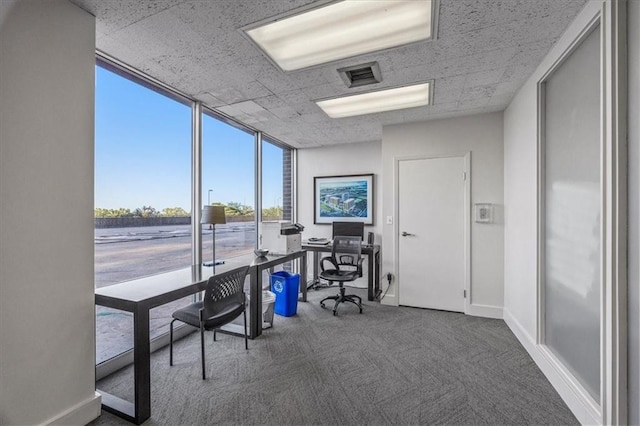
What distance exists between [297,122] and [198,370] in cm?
309

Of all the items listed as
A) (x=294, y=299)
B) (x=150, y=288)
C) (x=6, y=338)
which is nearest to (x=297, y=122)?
(x=294, y=299)

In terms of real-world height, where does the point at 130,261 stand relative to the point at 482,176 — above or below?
below

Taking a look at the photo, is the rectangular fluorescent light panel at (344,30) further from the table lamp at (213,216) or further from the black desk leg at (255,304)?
the black desk leg at (255,304)

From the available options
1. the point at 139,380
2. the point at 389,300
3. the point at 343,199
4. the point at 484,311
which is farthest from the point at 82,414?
the point at 343,199

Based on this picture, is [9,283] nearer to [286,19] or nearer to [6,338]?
[6,338]

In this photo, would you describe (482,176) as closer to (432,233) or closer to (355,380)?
(432,233)

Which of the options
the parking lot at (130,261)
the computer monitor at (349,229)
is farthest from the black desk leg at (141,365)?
the computer monitor at (349,229)

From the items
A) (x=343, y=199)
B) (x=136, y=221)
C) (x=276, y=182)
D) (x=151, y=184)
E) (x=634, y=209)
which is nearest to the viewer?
(x=634, y=209)

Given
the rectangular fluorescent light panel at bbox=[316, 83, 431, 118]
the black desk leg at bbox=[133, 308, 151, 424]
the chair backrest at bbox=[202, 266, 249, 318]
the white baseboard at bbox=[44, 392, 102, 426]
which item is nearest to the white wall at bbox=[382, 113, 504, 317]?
the rectangular fluorescent light panel at bbox=[316, 83, 431, 118]

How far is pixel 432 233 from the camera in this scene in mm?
3854

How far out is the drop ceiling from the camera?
176 centimetres

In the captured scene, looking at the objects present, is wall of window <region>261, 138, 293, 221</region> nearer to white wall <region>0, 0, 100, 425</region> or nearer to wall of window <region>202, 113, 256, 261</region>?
wall of window <region>202, 113, 256, 261</region>

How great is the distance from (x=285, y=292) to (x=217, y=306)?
130 centimetres

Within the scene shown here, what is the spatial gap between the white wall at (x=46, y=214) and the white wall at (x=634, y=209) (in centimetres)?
308
